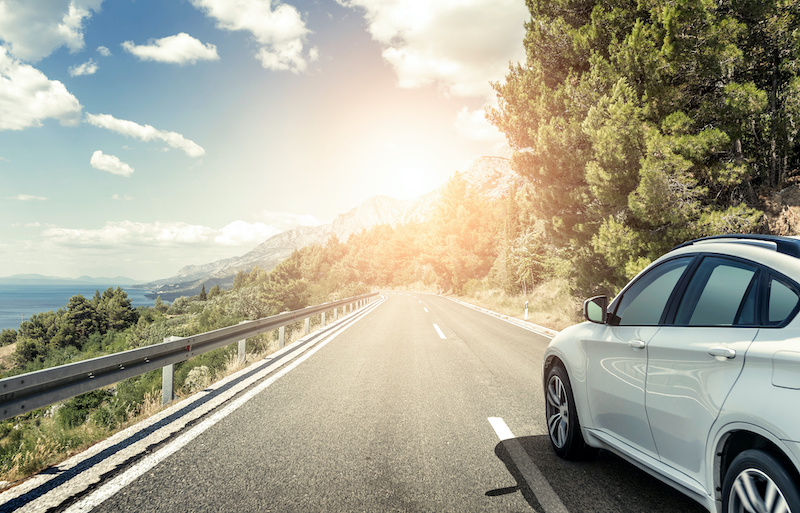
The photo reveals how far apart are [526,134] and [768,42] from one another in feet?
23.0

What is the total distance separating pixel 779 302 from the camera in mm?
1866

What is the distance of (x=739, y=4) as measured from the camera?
8.80 meters

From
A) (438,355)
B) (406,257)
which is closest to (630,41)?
(438,355)

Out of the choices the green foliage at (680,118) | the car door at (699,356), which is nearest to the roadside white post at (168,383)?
the car door at (699,356)

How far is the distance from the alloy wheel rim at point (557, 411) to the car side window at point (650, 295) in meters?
0.89

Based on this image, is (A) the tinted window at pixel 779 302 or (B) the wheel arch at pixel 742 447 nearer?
(B) the wheel arch at pixel 742 447

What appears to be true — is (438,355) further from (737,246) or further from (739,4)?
(739,4)

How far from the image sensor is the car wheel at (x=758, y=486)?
1.55 metres

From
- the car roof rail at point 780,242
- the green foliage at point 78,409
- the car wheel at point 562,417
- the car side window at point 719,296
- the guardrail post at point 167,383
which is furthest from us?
the green foliage at point 78,409

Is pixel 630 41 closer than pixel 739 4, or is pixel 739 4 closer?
pixel 739 4

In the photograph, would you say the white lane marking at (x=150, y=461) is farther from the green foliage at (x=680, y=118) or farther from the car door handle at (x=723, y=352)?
the green foliage at (x=680, y=118)

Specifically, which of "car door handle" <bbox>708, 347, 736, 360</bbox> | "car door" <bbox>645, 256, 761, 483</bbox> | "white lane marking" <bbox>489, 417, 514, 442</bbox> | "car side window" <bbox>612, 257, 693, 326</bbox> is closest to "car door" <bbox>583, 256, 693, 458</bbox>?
"car side window" <bbox>612, 257, 693, 326</bbox>

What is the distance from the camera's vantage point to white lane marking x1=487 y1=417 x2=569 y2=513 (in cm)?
268

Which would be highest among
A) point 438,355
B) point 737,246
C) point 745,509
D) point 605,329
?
point 737,246
